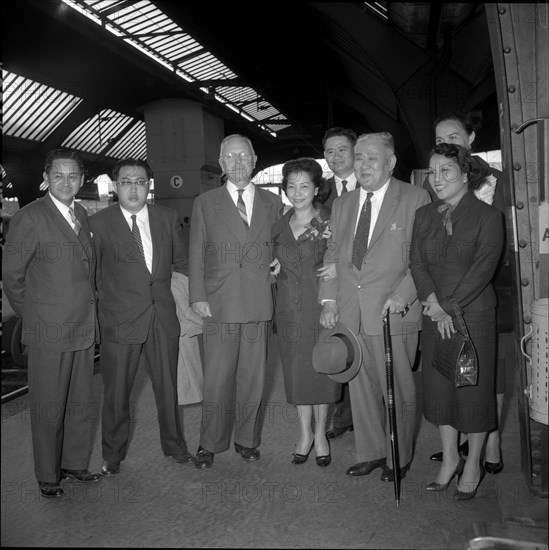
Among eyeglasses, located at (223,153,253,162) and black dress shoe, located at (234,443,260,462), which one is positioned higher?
eyeglasses, located at (223,153,253,162)

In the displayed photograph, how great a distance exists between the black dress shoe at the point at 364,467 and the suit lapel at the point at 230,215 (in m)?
1.40

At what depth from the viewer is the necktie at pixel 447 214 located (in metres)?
2.85

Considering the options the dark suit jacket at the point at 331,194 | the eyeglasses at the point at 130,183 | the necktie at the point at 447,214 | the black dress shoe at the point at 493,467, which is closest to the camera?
the necktie at the point at 447,214

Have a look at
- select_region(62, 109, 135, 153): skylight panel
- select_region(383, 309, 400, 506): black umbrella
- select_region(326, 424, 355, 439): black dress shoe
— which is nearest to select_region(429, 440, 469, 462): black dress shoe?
select_region(383, 309, 400, 506): black umbrella

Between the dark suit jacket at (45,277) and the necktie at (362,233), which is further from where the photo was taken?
the necktie at (362,233)

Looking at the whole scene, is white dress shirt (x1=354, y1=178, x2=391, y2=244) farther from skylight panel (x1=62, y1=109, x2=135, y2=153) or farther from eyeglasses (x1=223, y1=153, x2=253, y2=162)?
skylight panel (x1=62, y1=109, x2=135, y2=153)

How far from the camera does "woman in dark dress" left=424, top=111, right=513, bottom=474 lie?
314cm

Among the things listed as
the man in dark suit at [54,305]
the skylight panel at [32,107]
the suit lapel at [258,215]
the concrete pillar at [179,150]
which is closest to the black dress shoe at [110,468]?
the man in dark suit at [54,305]

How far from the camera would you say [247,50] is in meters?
13.5

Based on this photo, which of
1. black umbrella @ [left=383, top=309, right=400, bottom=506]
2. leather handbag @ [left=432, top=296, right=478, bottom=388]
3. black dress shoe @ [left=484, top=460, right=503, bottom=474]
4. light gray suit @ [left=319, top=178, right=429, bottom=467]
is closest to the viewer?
leather handbag @ [left=432, top=296, right=478, bottom=388]

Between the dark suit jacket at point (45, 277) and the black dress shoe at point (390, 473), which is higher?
the dark suit jacket at point (45, 277)

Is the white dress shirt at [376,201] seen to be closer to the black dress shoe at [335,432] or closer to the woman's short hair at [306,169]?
the woman's short hair at [306,169]

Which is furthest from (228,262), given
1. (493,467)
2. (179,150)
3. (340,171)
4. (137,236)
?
(179,150)

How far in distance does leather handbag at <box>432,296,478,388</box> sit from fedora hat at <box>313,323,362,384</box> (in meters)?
0.50
